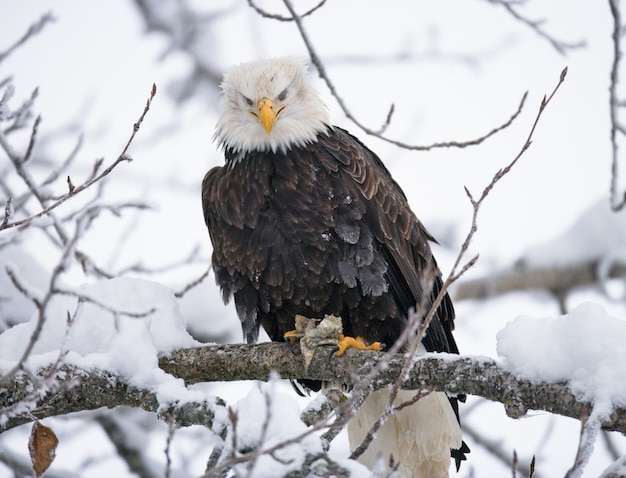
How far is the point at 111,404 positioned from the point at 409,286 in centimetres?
150

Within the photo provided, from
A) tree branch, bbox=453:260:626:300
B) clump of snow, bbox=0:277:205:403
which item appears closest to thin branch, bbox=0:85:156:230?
clump of snow, bbox=0:277:205:403

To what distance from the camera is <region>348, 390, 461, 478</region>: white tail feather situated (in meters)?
4.05

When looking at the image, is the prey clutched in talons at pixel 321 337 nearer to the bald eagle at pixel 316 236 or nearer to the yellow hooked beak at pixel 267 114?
the bald eagle at pixel 316 236

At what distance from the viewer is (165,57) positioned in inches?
255

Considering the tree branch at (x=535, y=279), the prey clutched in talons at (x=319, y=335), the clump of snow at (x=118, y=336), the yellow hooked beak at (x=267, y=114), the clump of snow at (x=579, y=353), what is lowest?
the clump of snow at (x=579, y=353)

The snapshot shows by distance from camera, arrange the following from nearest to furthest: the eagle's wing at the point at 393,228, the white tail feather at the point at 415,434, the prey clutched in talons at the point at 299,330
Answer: the prey clutched in talons at the point at 299,330 < the eagle's wing at the point at 393,228 < the white tail feather at the point at 415,434

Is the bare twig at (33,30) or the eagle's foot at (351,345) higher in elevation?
the bare twig at (33,30)

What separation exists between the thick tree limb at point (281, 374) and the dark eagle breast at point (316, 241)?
14.6 inches

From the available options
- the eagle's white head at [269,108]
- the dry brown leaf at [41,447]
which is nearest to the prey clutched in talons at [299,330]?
the eagle's white head at [269,108]

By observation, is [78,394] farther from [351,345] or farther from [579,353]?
[579,353]

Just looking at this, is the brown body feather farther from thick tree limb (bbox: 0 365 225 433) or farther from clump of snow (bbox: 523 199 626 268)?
clump of snow (bbox: 523 199 626 268)

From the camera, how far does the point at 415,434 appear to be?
4.12 m

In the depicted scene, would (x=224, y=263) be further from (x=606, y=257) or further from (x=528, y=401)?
(x=606, y=257)

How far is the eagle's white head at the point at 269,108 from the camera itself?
3898 mm
